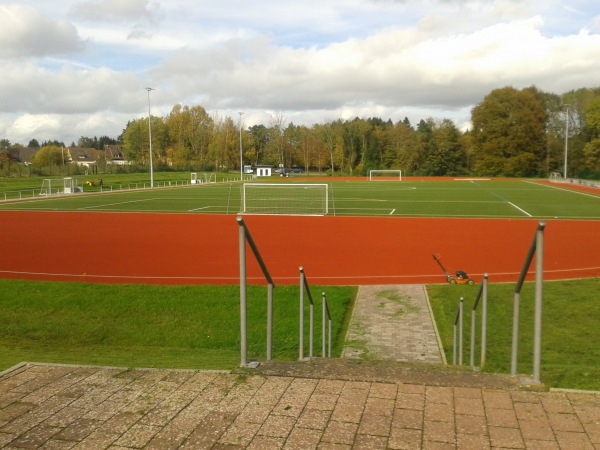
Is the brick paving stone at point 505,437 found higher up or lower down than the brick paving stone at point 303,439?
higher up

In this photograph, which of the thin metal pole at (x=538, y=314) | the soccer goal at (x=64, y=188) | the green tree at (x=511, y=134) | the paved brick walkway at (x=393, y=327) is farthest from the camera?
the green tree at (x=511, y=134)

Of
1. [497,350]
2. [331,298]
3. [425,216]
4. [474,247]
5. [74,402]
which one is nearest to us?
[74,402]

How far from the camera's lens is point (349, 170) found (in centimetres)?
9975

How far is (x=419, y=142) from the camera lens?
91625mm

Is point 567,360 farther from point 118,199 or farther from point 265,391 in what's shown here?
point 118,199

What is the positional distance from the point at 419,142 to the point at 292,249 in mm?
74056

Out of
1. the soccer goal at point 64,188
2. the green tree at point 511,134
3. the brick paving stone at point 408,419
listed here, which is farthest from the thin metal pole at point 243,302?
the green tree at point 511,134

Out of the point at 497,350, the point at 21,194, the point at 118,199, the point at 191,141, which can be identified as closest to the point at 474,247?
the point at 497,350

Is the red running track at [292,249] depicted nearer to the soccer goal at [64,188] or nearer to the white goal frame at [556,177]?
the soccer goal at [64,188]

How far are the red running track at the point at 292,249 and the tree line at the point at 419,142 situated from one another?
47.0 meters

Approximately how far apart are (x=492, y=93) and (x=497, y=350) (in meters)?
81.5

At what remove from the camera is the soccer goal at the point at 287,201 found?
35062 millimetres

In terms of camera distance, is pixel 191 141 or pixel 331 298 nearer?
pixel 331 298

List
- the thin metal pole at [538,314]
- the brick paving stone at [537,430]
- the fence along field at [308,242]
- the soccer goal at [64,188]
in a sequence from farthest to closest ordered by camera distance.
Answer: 1. the soccer goal at [64,188]
2. the fence along field at [308,242]
3. the thin metal pole at [538,314]
4. the brick paving stone at [537,430]
